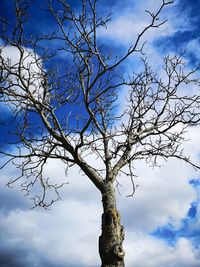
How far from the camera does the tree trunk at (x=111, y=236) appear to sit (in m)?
4.74

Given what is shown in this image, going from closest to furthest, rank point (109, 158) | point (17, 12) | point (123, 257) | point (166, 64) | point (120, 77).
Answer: point (123, 257) → point (17, 12) → point (120, 77) → point (109, 158) → point (166, 64)

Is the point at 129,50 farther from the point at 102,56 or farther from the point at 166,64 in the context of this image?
the point at 166,64

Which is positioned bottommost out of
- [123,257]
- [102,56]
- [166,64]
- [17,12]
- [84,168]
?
[123,257]

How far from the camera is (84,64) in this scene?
5348 mm

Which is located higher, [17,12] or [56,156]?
[17,12]

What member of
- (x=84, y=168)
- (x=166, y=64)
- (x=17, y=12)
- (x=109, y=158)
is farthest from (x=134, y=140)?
(x=17, y=12)

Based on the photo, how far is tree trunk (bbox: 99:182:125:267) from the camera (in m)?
4.74

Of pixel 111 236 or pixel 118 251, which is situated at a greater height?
pixel 111 236

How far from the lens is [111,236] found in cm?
493

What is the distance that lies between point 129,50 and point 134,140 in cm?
217

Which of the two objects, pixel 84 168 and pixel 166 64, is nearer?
pixel 84 168

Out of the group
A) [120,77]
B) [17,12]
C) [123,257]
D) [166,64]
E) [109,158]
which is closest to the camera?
[123,257]

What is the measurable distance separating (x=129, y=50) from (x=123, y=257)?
3036 mm

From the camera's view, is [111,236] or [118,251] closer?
[118,251]
